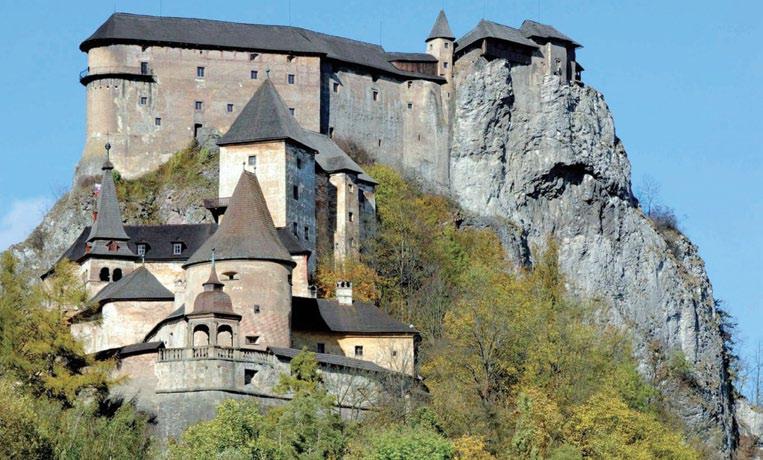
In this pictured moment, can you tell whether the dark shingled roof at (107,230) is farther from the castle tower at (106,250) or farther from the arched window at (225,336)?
the arched window at (225,336)

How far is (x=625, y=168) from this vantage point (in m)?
105

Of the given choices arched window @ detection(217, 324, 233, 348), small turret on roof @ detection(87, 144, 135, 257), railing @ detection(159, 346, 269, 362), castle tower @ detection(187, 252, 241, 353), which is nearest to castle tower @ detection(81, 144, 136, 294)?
small turret on roof @ detection(87, 144, 135, 257)

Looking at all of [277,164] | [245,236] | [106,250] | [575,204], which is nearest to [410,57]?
[575,204]

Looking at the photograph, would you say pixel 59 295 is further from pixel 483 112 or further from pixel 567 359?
pixel 483 112

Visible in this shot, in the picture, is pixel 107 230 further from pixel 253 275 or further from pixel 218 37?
pixel 218 37

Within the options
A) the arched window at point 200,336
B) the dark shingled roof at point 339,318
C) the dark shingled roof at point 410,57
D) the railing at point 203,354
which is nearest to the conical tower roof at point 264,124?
the dark shingled roof at point 339,318

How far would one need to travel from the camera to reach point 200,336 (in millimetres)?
61875

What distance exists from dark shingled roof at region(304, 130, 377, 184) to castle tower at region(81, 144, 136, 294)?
1072 cm

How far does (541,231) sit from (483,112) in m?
7.14

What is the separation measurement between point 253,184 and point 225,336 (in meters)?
10.7

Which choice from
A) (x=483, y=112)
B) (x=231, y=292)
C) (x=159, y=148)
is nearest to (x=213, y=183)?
(x=159, y=148)

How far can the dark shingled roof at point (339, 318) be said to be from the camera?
68.4 metres

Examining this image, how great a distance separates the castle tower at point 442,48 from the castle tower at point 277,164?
21.7 m

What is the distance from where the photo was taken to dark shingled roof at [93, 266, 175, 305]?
6988 cm
